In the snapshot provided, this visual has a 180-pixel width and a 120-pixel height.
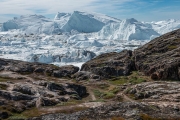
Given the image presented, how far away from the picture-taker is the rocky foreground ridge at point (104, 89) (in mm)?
35719

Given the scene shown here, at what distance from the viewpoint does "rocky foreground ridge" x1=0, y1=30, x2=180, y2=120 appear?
3572 centimetres

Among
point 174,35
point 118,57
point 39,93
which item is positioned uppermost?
point 174,35

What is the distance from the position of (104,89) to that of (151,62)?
20.0 metres

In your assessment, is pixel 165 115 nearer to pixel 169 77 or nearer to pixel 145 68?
pixel 169 77

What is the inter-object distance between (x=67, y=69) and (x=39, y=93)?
4540 cm

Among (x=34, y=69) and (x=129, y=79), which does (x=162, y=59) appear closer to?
(x=129, y=79)

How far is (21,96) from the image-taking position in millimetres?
48219

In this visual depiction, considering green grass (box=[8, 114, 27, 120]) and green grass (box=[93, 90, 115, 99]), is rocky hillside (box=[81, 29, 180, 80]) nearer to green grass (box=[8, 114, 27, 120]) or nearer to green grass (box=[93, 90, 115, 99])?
green grass (box=[93, 90, 115, 99])

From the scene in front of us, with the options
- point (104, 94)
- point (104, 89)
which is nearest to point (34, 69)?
point (104, 89)

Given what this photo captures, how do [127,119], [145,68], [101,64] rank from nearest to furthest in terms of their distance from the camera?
1. [127,119]
2. [145,68]
3. [101,64]

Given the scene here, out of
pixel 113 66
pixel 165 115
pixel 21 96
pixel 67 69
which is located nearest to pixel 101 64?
pixel 113 66

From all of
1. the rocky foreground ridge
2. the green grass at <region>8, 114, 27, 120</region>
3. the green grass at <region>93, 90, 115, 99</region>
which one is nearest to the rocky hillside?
the rocky foreground ridge

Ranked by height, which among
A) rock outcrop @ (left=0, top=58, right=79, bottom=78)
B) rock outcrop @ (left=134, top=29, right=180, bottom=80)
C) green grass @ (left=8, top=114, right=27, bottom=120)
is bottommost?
green grass @ (left=8, top=114, right=27, bottom=120)

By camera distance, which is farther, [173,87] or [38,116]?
[173,87]
